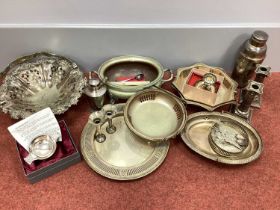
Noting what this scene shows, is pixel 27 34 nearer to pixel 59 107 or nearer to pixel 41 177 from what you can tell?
pixel 59 107

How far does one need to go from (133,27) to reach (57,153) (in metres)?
0.39

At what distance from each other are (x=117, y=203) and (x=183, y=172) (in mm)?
176

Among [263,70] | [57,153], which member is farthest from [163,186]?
[263,70]

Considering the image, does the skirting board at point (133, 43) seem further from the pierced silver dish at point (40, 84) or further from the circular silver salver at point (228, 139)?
the circular silver salver at point (228, 139)

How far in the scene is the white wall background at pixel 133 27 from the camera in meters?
0.79

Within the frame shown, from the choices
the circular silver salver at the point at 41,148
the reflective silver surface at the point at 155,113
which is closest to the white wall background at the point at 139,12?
the reflective silver surface at the point at 155,113

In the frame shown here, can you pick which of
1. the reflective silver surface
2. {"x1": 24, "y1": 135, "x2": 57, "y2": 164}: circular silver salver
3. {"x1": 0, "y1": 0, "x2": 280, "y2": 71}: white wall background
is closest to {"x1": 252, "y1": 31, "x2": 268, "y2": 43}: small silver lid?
{"x1": 0, "y1": 0, "x2": 280, "y2": 71}: white wall background

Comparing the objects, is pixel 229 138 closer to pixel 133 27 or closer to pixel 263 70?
pixel 263 70

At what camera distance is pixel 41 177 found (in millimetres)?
688

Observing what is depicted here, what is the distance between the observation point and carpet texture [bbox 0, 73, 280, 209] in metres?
0.66

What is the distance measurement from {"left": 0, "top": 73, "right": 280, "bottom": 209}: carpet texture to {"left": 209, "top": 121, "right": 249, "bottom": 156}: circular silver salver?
43mm

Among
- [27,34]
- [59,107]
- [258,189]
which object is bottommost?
[258,189]

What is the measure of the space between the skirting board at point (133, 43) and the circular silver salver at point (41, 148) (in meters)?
0.29

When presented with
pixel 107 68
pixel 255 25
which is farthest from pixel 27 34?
pixel 255 25
